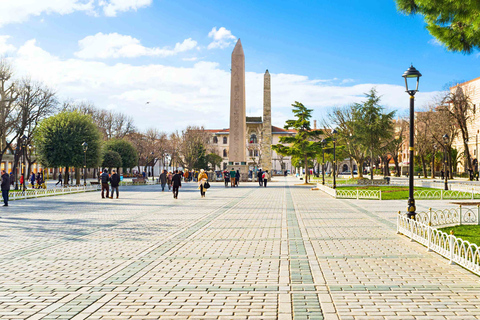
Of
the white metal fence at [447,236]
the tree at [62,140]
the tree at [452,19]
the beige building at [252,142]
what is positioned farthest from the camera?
the beige building at [252,142]

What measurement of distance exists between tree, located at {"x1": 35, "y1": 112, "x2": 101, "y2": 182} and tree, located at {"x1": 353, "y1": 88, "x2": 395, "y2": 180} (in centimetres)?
2273

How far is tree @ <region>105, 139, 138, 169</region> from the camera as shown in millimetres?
54344

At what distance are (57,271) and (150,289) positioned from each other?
1851 mm

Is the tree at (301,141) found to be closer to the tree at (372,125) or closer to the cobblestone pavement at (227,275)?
the tree at (372,125)

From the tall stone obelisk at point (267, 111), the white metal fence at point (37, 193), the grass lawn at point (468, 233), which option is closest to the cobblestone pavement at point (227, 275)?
the grass lawn at point (468, 233)

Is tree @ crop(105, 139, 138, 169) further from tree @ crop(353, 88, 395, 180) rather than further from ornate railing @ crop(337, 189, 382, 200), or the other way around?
ornate railing @ crop(337, 189, 382, 200)

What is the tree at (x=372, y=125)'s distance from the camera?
38606 mm

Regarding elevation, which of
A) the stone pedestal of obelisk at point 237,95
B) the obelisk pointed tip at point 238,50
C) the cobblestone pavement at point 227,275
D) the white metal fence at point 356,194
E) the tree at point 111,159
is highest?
the obelisk pointed tip at point 238,50

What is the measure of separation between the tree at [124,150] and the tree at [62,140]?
15912 millimetres

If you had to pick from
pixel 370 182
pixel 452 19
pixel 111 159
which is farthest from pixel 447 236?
pixel 111 159

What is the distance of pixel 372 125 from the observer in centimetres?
3862

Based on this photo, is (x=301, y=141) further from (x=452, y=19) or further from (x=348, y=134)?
(x=452, y=19)

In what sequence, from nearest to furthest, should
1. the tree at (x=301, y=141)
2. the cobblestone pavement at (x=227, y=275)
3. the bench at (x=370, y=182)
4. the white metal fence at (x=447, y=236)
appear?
the cobblestone pavement at (x=227, y=275) < the white metal fence at (x=447, y=236) < the bench at (x=370, y=182) < the tree at (x=301, y=141)

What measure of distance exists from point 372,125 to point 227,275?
3457 centimetres
